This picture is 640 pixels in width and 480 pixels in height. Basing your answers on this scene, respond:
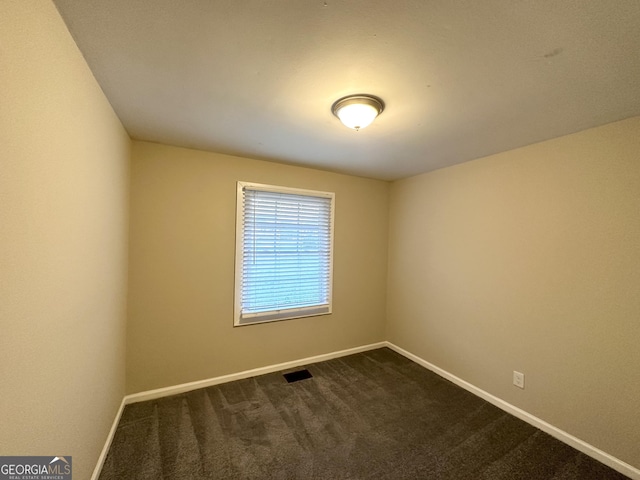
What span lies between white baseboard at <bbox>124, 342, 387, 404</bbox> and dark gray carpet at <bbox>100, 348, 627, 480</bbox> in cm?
8

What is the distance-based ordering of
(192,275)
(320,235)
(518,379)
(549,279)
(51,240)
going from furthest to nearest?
1. (320,235)
2. (192,275)
3. (518,379)
4. (549,279)
5. (51,240)

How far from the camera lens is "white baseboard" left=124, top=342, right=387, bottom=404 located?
2275 mm

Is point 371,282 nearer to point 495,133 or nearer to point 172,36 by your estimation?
point 495,133

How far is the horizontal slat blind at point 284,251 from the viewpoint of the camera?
8.91 feet

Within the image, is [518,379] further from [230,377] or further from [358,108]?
[230,377]

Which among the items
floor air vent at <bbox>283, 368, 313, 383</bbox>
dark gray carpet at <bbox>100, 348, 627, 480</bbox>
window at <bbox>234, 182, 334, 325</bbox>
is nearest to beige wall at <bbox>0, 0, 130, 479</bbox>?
dark gray carpet at <bbox>100, 348, 627, 480</bbox>

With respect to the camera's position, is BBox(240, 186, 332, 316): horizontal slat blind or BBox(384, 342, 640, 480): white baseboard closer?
BBox(384, 342, 640, 480): white baseboard

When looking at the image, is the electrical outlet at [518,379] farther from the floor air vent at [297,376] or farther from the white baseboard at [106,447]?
the white baseboard at [106,447]

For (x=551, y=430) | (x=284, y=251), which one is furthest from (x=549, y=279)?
(x=284, y=251)

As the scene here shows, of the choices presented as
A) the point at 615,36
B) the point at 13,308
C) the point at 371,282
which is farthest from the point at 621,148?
the point at 13,308

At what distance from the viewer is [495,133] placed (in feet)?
6.41

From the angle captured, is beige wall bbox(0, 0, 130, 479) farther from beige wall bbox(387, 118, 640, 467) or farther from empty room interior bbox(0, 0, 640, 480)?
beige wall bbox(387, 118, 640, 467)

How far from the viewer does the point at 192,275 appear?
8.07 feet

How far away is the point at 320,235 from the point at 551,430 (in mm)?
2650
